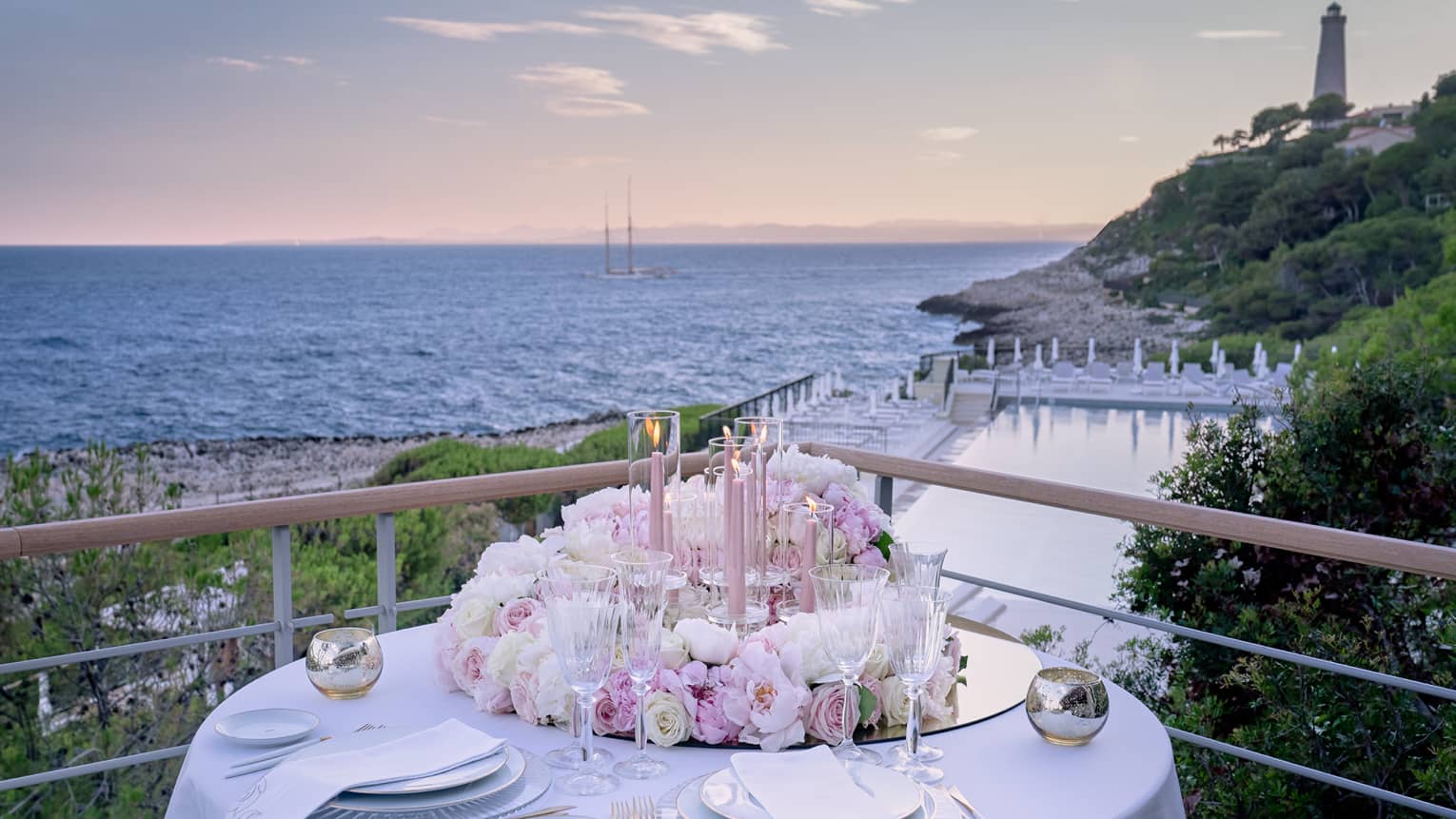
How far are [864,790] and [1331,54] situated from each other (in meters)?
22.6

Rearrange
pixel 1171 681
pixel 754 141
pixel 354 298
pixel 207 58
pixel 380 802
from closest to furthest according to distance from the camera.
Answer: pixel 380 802 < pixel 1171 681 < pixel 207 58 < pixel 754 141 < pixel 354 298

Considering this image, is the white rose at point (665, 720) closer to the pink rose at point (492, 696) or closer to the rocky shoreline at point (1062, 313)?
the pink rose at point (492, 696)

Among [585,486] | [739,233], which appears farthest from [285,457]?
[585,486]

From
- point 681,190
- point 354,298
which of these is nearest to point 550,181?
point 681,190

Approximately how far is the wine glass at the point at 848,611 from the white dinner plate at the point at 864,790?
0.36 feet

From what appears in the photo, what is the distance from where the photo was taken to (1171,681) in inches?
154

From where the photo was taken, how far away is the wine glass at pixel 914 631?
1.13 metres

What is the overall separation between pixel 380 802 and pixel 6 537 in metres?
1.00

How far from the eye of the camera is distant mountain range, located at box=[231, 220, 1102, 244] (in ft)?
96.1

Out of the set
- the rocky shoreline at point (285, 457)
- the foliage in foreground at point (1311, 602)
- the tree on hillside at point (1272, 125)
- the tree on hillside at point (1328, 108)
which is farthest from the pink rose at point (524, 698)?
the tree on hillside at point (1272, 125)

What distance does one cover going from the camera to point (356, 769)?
112 centimetres

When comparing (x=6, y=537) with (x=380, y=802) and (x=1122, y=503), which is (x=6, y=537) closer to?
(x=380, y=802)

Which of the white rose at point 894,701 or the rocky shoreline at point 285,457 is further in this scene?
the rocky shoreline at point 285,457

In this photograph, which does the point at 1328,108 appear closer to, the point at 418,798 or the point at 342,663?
the point at 342,663
